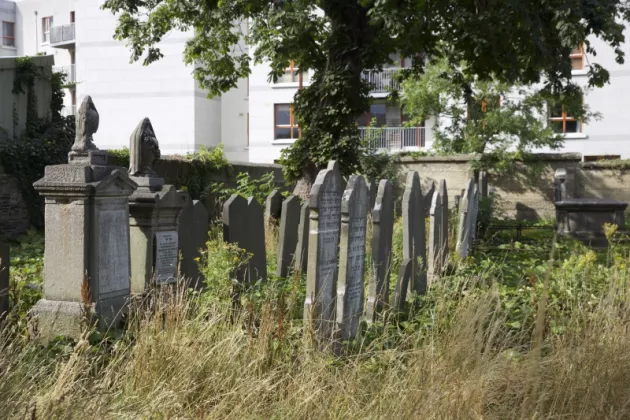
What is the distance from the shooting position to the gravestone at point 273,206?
13856mm

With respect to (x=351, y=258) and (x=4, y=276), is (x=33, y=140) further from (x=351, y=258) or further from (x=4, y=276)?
(x=4, y=276)

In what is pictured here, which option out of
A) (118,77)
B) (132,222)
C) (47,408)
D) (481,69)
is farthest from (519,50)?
(118,77)

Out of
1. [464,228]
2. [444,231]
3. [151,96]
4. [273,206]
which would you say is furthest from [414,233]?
[151,96]

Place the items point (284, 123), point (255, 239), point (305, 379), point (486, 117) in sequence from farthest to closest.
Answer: point (284, 123) < point (486, 117) < point (255, 239) < point (305, 379)

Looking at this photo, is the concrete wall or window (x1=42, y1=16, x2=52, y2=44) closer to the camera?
the concrete wall

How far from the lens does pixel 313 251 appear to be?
6793 mm

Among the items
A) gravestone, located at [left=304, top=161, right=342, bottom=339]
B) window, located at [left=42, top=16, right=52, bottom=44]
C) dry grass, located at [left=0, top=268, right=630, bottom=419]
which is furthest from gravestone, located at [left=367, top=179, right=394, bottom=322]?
window, located at [left=42, top=16, right=52, bottom=44]

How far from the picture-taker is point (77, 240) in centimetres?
695

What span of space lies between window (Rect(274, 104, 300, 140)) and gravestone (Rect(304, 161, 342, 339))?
3093 cm

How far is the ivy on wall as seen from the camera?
54.9 ft

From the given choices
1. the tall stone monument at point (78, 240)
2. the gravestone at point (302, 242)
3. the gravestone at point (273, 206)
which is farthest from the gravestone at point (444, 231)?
the tall stone monument at point (78, 240)

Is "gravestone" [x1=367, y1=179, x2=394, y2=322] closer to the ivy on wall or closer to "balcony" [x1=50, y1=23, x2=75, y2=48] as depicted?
the ivy on wall

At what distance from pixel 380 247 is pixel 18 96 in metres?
12.7

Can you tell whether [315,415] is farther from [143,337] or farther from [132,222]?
[132,222]
